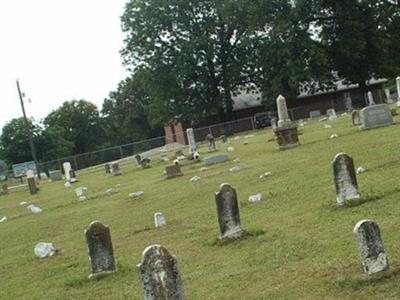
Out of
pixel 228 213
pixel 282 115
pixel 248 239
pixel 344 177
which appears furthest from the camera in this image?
pixel 282 115

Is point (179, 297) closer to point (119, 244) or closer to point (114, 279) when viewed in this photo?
point (114, 279)

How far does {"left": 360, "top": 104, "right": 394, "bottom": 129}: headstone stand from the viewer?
24.5 meters

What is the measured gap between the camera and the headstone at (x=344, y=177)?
10250 mm

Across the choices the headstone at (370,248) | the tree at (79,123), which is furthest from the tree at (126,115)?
the headstone at (370,248)

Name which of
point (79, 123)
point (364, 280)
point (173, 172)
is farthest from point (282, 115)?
point (79, 123)

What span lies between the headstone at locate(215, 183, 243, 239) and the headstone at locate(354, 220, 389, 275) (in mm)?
3494

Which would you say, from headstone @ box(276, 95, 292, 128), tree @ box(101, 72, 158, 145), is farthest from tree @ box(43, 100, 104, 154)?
headstone @ box(276, 95, 292, 128)

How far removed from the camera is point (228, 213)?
9938 millimetres

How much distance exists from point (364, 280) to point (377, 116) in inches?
750

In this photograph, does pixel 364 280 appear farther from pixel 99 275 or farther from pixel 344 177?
pixel 99 275

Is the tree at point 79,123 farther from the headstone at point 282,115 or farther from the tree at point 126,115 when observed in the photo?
the headstone at point 282,115

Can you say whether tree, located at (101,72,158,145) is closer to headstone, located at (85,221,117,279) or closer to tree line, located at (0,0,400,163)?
tree line, located at (0,0,400,163)

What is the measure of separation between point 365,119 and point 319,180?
11.7 meters

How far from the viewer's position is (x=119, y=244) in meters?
11.9
